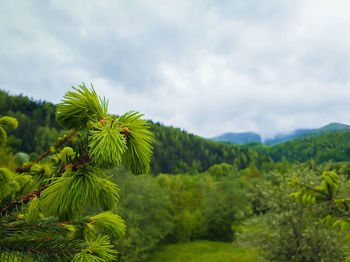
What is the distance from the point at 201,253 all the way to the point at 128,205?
1247 cm

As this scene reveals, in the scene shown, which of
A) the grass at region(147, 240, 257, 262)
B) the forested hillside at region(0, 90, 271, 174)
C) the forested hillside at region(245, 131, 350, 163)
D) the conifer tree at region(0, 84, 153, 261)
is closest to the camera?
the conifer tree at region(0, 84, 153, 261)

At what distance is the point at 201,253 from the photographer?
27.9 m

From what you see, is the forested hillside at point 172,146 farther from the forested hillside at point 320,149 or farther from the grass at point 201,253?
the grass at point 201,253

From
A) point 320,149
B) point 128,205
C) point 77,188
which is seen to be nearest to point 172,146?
point 320,149

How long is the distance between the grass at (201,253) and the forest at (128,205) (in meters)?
0.16

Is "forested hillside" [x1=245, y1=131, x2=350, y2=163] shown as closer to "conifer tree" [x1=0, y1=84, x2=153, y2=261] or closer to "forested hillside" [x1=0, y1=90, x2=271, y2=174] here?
"forested hillside" [x1=0, y1=90, x2=271, y2=174]

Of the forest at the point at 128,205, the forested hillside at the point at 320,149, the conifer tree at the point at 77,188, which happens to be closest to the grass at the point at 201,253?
the forest at the point at 128,205

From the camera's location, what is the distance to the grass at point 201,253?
24.2m

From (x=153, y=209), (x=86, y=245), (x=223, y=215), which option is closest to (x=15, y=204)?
(x=86, y=245)

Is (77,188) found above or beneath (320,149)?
beneath

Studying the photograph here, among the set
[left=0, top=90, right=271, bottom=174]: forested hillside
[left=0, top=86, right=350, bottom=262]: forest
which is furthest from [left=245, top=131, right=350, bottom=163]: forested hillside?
[left=0, top=86, right=350, bottom=262]: forest

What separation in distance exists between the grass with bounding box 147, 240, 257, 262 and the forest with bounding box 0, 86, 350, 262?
0.16 metres

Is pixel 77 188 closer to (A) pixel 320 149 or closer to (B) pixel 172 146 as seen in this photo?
(B) pixel 172 146

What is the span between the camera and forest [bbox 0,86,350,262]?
3.19 ft
